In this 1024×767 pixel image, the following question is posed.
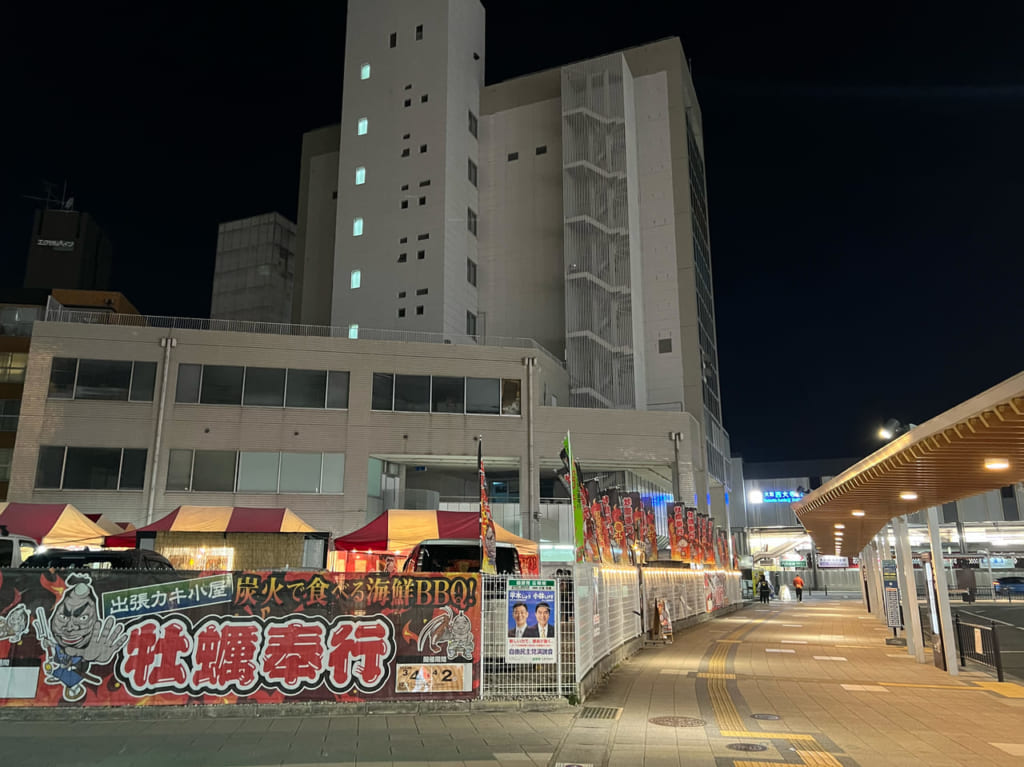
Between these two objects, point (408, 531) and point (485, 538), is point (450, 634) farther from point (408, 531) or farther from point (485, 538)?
point (408, 531)

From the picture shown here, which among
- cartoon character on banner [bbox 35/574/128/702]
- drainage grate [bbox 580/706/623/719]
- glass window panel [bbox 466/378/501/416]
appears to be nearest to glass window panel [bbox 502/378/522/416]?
glass window panel [bbox 466/378/501/416]

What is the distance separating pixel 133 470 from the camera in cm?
3334

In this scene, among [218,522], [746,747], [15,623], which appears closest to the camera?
[746,747]

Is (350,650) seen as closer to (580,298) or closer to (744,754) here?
(744,754)

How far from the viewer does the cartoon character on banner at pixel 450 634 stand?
10.3 meters

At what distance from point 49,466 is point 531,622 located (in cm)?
3054

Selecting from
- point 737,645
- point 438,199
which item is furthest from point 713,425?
point 737,645

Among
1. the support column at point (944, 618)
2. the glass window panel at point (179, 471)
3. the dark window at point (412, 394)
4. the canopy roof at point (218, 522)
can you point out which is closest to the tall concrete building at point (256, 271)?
the dark window at point (412, 394)

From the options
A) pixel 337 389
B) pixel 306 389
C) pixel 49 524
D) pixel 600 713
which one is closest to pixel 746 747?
pixel 600 713

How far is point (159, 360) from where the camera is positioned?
3469 cm

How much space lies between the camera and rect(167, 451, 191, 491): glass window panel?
111ft

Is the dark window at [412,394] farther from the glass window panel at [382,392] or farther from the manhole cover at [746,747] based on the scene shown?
the manhole cover at [746,747]

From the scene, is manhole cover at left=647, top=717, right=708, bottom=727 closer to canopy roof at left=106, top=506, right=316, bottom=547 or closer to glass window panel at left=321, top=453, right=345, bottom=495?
canopy roof at left=106, top=506, right=316, bottom=547

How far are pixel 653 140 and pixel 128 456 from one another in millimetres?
40972
